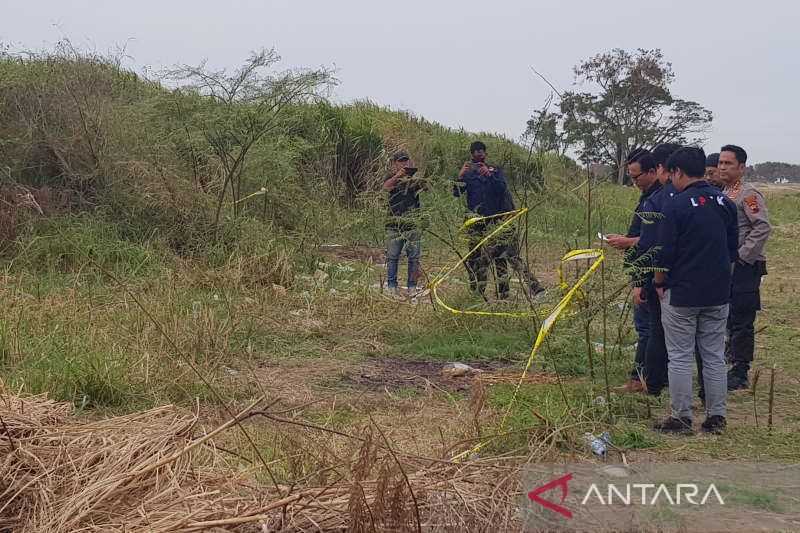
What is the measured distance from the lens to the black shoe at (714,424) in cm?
456

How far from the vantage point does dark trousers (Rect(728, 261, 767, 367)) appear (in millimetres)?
5469

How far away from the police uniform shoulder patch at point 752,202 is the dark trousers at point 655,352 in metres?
0.93

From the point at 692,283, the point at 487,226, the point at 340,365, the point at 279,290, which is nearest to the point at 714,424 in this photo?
the point at 692,283

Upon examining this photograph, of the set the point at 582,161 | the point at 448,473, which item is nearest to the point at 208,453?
the point at 448,473

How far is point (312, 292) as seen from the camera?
321 inches

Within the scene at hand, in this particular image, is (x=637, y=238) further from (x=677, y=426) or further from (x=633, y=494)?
(x=633, y=494)

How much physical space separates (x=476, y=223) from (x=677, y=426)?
10.5 feet

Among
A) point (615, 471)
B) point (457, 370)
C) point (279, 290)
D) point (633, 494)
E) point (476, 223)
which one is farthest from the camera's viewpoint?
point (279, 290)

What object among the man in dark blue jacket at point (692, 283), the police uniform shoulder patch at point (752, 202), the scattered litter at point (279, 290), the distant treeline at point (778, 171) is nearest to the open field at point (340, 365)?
the scattered litter at point (279, 290)

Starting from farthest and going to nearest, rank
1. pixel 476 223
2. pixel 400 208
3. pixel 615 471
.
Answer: pixel 400 208
pixel 476 223
pixel 615 471

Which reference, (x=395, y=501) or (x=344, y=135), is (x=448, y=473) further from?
(x=344, y=135)

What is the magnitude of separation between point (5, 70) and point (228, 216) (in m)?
→ 3.43

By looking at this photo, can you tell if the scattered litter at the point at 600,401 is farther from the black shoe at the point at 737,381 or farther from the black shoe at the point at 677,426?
the black shoe at the point at 737,381

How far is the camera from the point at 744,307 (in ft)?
18.1
